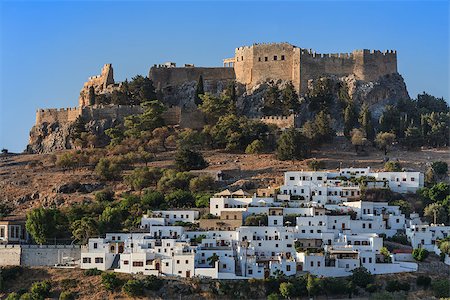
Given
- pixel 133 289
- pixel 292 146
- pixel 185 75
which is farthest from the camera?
pixel 185 75

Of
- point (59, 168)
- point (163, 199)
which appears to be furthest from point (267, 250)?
point (59, 168)

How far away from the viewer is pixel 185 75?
71.4 m

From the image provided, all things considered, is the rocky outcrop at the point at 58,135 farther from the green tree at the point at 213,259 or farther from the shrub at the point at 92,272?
the green tree at the point at 213,259

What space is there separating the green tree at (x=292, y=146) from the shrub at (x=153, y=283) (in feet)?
53.9

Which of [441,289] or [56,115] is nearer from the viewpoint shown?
[441,289]

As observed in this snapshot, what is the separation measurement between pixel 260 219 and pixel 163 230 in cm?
395

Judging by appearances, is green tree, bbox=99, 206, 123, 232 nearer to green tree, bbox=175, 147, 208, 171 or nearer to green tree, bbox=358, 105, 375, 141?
green tree, bbox=175, 147, 208, 171

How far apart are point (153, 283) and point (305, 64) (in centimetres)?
2646

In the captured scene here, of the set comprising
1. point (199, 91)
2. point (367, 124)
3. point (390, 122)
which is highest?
point (199, 91)

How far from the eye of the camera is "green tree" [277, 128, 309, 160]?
60356 mm

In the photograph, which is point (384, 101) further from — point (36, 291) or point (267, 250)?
point (36, 291)

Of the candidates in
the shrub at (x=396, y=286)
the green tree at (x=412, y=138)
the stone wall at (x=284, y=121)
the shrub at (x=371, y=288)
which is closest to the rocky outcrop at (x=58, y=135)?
the stone wall at (x=284, y=121)

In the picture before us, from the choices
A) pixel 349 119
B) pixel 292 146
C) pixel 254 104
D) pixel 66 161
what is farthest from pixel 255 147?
pixel 66 161

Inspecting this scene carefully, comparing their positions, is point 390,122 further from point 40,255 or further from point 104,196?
point 40,255
